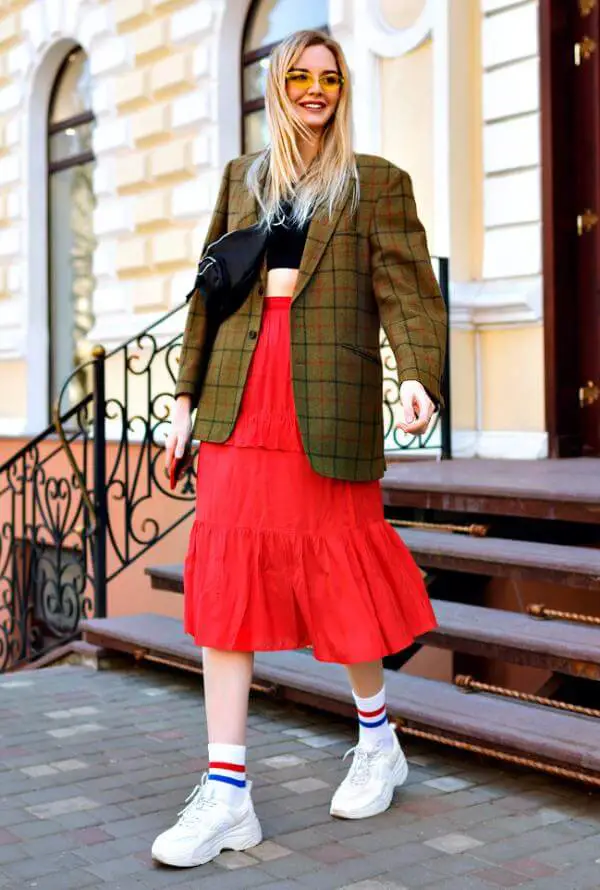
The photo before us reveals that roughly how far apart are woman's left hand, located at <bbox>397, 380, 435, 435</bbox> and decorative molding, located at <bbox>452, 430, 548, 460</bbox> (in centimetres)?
343

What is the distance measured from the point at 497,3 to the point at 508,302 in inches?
61.3

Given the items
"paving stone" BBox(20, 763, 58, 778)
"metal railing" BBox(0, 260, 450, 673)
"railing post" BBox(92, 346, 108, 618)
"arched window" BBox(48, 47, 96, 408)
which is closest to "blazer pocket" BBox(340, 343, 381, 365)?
"metal railing" BBox(0, 260, 450, 673)

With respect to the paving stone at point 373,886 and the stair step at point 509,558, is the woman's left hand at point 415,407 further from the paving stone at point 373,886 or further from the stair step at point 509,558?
the stair step at point 509,558

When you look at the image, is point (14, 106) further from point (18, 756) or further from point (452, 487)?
point (18, 756)

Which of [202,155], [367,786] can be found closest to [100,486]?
[367,786]

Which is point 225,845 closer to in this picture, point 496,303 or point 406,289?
point 406,289

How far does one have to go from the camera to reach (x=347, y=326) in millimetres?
3141

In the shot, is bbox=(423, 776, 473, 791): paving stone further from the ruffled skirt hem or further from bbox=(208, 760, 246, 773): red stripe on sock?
bbox=(208, 760, 246, 773): red stripe on sock

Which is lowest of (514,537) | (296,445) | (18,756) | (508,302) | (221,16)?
(18,756)

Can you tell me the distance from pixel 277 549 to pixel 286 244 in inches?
29.6

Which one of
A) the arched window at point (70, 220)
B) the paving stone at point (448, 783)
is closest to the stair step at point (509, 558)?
the paving stone at point (448, 783)

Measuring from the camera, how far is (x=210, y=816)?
9.90ft

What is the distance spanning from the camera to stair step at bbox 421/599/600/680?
3.73 metres

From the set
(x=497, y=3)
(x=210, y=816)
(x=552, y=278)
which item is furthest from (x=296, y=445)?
(x=497, y=3)
